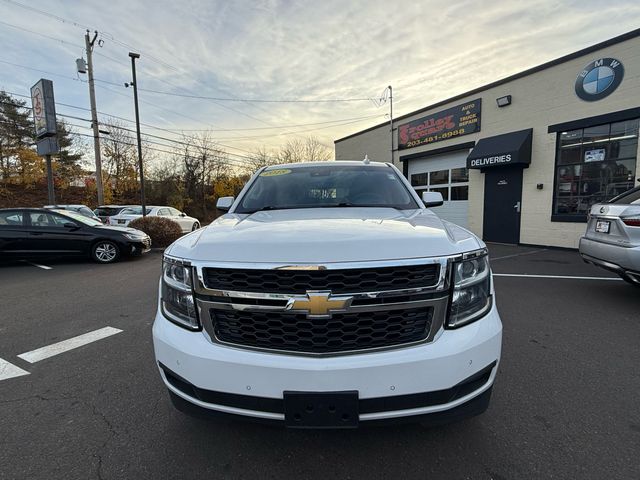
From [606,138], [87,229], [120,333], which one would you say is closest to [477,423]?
[120,333]

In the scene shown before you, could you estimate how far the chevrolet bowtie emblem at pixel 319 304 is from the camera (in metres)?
1.57

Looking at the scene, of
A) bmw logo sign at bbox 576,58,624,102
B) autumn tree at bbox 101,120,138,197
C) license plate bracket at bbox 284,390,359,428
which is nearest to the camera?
license plate bracket at bbox 284,390,359,428

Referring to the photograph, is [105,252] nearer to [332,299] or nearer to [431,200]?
[431,200]

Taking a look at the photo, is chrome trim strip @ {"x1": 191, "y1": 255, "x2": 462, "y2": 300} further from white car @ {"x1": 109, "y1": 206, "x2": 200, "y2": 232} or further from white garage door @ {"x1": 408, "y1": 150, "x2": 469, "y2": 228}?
white car @ {"x1": 109, "y1": 206, "x2": 200, "y2": 232}

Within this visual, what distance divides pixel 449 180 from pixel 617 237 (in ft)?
32.4

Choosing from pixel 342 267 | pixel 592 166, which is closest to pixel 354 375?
pixel 342 267

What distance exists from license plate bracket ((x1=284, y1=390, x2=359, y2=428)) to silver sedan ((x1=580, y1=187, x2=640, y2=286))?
182 inches

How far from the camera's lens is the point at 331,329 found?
160cm

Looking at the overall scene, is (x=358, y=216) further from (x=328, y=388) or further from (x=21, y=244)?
(x=21, y=244)

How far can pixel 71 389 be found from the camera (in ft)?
8.91

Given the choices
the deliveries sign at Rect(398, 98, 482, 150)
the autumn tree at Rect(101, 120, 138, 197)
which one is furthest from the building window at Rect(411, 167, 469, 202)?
the autumn tree at Rect(101, 120, 138, 197)

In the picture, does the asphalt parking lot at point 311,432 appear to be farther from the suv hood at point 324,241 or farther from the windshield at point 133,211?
the windshield at point 133,211

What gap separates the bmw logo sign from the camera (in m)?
8.67

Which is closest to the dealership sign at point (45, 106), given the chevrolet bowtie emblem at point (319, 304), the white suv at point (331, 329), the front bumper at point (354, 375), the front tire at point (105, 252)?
the front tire at point (105, 252)
